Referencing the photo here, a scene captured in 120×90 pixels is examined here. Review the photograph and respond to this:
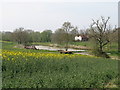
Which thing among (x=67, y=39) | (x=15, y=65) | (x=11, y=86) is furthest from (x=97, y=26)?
(x=11, y=86)

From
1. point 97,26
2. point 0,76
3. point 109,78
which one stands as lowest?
point 109,78

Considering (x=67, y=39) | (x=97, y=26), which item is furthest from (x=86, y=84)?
(x=67, y=39)

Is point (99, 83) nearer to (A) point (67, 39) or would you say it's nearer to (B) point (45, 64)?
(B) point (45, 64)

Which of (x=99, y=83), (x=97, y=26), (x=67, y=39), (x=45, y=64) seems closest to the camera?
(x=99, y=83)

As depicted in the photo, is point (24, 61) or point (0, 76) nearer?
point (0, 76)

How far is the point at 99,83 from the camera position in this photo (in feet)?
22.0

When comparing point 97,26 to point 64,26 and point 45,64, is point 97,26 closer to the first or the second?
point 64,26

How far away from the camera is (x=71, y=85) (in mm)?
5758

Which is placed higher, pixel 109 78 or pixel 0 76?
pixel 0 76

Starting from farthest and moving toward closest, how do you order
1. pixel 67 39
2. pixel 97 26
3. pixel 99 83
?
pixel 67 39, pixel 97 26, pixel 99 83

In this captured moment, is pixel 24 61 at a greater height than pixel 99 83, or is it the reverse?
pixel 24 61

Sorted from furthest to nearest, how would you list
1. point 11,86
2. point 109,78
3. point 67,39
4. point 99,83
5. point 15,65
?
point 67,39 < point 109,78 < point 15,65 < point 99,83 < point 11,86

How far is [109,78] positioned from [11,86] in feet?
16.6

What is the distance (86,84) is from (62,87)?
1109 millimetres
